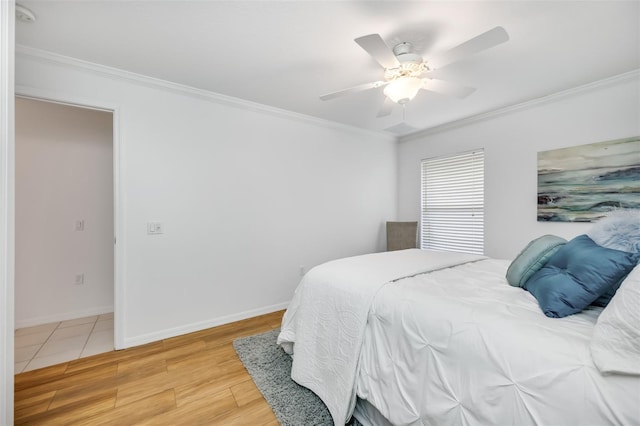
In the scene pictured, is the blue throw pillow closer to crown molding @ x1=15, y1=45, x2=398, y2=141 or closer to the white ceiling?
the white ceiling

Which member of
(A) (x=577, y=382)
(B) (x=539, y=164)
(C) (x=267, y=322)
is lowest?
(C) (x=267, y=322)

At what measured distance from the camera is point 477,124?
3410 mm

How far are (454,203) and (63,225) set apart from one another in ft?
16.0

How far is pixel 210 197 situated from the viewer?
2787 millimetres

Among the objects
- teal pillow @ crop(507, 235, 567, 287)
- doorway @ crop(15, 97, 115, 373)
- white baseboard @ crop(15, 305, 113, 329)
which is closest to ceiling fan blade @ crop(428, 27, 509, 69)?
teal pillow @ crop(507, 235, 567, 287)

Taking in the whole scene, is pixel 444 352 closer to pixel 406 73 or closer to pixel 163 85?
pixel 406 73

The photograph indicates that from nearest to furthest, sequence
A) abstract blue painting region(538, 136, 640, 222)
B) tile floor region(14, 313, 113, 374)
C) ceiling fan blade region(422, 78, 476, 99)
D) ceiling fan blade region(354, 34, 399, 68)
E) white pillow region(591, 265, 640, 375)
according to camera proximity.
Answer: white pillow region(591, 265, 640, 375) < ceiling fan blade region(354, 34, 399, 68) < ceiling fan blade region(422, 78, 476, 99) < tile floor region(14, 313, 113, 374) < abstract blue painting region(538, 136, 640, 222)

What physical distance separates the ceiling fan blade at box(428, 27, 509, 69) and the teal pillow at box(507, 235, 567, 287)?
Answer: 117 centimetres

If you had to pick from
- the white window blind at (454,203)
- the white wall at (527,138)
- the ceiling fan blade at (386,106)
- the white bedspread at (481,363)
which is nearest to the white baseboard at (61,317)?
the white bedspread at (481,363)

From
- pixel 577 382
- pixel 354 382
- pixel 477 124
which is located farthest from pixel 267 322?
pixel 477 124

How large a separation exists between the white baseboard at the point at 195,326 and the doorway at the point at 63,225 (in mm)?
295

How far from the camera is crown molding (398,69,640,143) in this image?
2363 millimetres

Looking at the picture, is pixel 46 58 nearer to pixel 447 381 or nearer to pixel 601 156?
pixel 447 381

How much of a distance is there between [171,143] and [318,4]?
185 centimetres
